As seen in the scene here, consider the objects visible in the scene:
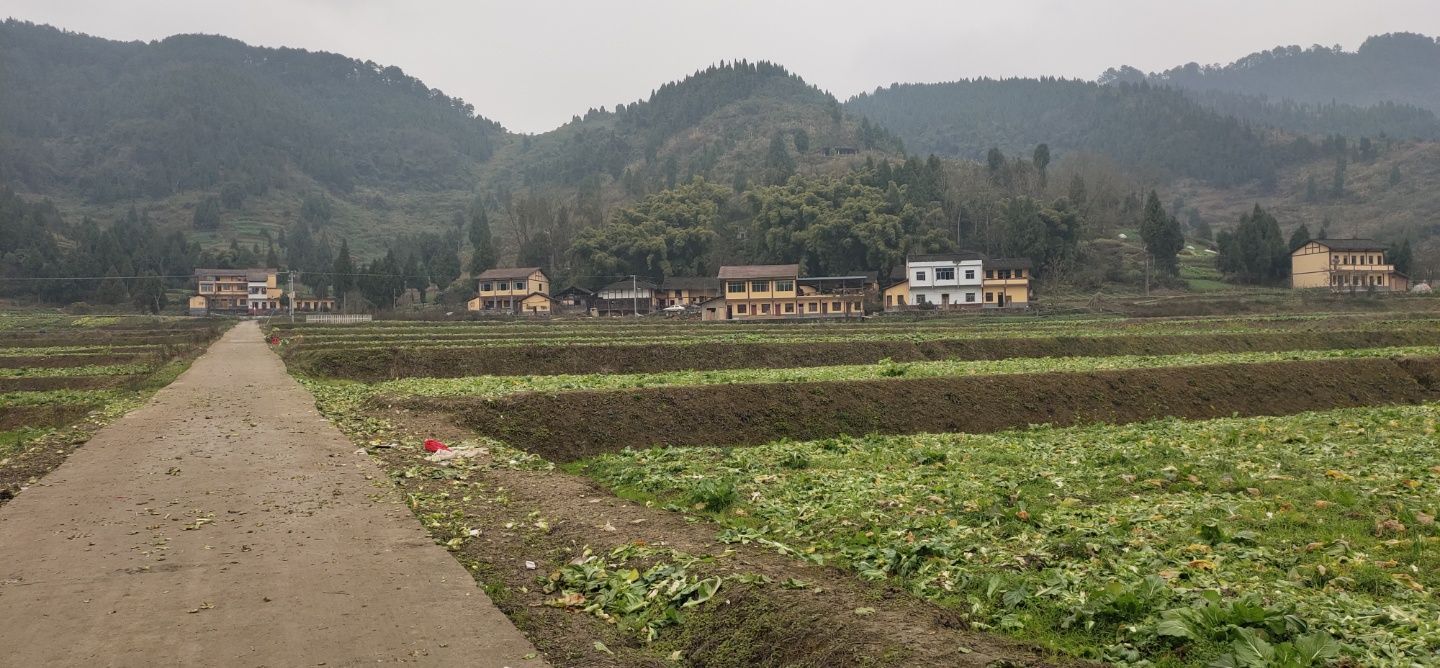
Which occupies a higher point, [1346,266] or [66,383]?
[1346,266]

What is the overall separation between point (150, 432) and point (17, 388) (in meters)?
17.9

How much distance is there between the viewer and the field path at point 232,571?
24.8ft

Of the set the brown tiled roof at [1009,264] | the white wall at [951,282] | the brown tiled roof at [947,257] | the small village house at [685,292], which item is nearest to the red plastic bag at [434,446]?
the white wall at [951,282]

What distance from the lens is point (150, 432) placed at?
65.0ft

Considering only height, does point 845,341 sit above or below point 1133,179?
below

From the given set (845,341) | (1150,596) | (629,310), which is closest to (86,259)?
(629,310)

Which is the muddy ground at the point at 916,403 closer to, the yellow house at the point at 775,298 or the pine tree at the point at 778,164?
the yellow house at the point at 775,298

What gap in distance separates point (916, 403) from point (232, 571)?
64.0 ft

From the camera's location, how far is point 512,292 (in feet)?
356

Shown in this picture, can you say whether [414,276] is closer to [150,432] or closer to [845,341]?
[845,341]

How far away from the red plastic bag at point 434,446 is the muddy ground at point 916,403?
11.5 ft

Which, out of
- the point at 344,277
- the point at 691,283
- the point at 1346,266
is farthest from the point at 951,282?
the point at 344,277

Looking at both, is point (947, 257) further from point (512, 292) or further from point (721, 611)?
point (721, 611)

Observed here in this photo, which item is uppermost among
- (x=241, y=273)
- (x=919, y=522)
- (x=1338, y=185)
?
(x=1338, y=185)
